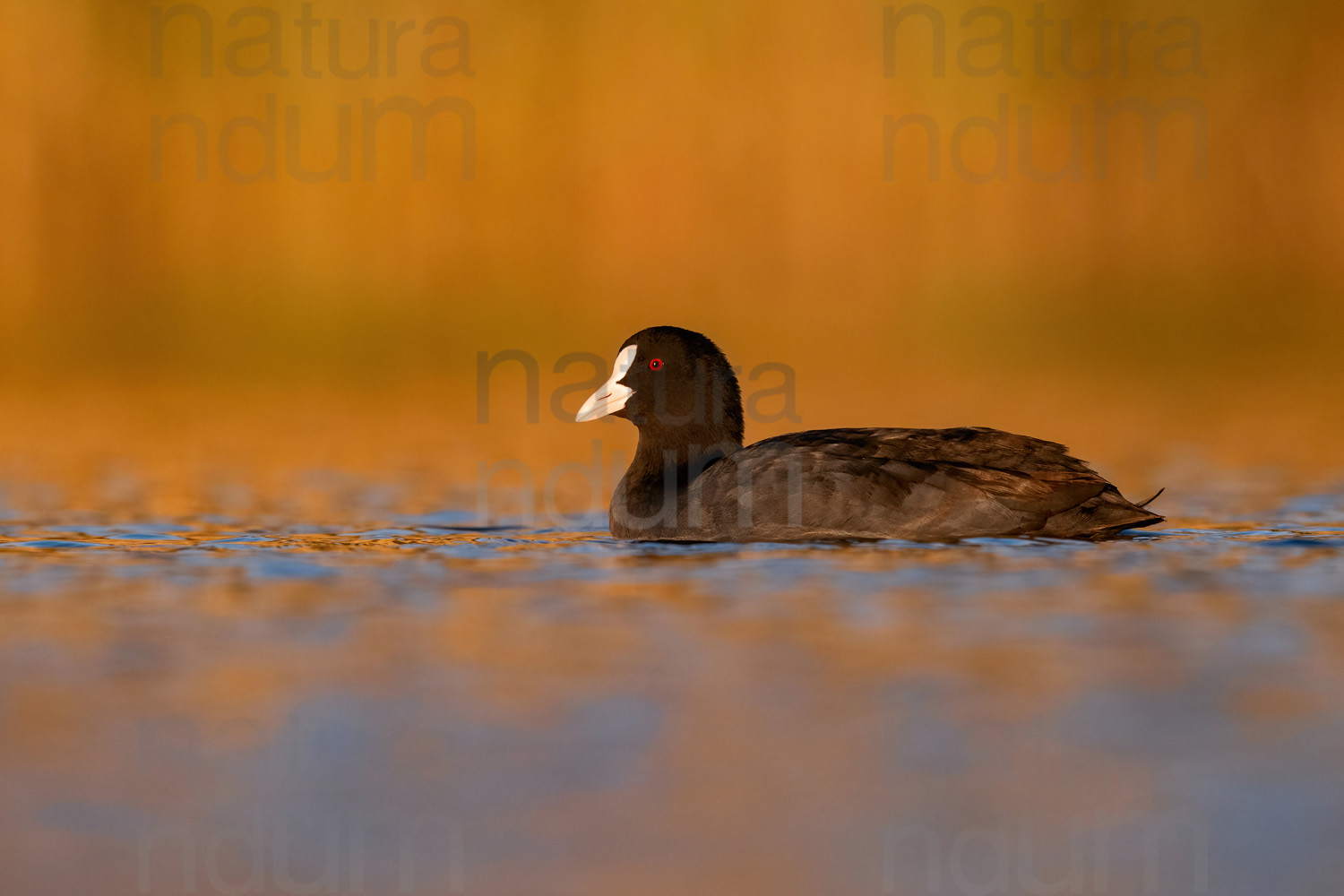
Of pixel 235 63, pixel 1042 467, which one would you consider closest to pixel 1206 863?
pixel 1042 467

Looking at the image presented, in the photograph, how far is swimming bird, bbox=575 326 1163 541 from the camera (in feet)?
27.3

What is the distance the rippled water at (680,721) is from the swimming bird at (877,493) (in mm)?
290

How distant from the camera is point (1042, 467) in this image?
852 cm

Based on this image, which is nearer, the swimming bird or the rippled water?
the rippled water

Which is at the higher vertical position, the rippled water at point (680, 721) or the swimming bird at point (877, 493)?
the swimming bird at point (877, 493)

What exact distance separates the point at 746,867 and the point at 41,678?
2838 mm

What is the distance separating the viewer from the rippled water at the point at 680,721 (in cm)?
394

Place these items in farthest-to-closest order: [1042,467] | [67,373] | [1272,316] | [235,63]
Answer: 1. [235,63]
2. [1272,316]
3. [67,373]
4. [1042,467]

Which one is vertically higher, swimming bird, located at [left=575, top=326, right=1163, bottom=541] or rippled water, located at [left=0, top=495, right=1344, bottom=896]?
swimming bird, located at [left=575, top=326, right=1163, bottom=541]

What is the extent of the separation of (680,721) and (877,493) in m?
3.59

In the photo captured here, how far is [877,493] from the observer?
847cm

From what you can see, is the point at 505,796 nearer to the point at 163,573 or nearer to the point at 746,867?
the point at 746,867

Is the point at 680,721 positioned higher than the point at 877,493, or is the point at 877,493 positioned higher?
the point at 877,493

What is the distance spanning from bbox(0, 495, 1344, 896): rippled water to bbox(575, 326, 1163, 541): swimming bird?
290 millimetres
